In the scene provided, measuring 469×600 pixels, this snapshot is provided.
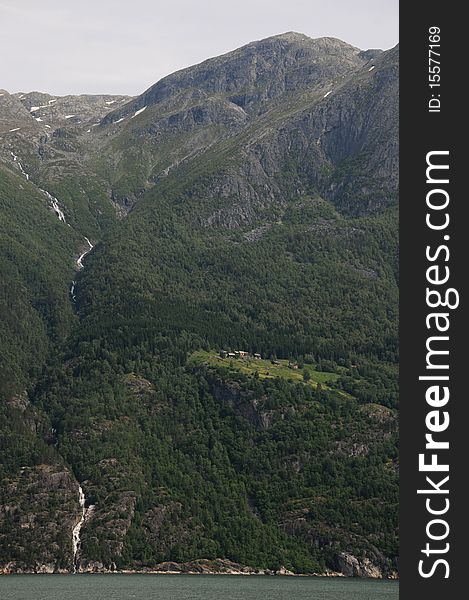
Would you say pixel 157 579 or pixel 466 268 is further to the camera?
pixel 157 579

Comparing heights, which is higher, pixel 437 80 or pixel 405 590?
pixel 437 80

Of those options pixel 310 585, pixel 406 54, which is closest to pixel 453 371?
pixel 406 54

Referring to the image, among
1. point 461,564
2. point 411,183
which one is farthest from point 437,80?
point 461,564

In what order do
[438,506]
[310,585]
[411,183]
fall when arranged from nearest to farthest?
[438,506]
[411,183]
[310,585]

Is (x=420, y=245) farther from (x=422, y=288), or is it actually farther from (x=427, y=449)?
(x=427, y=449)

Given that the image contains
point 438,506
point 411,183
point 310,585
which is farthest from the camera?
point 310,585

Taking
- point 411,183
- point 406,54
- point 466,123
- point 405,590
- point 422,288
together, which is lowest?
point 405,590
